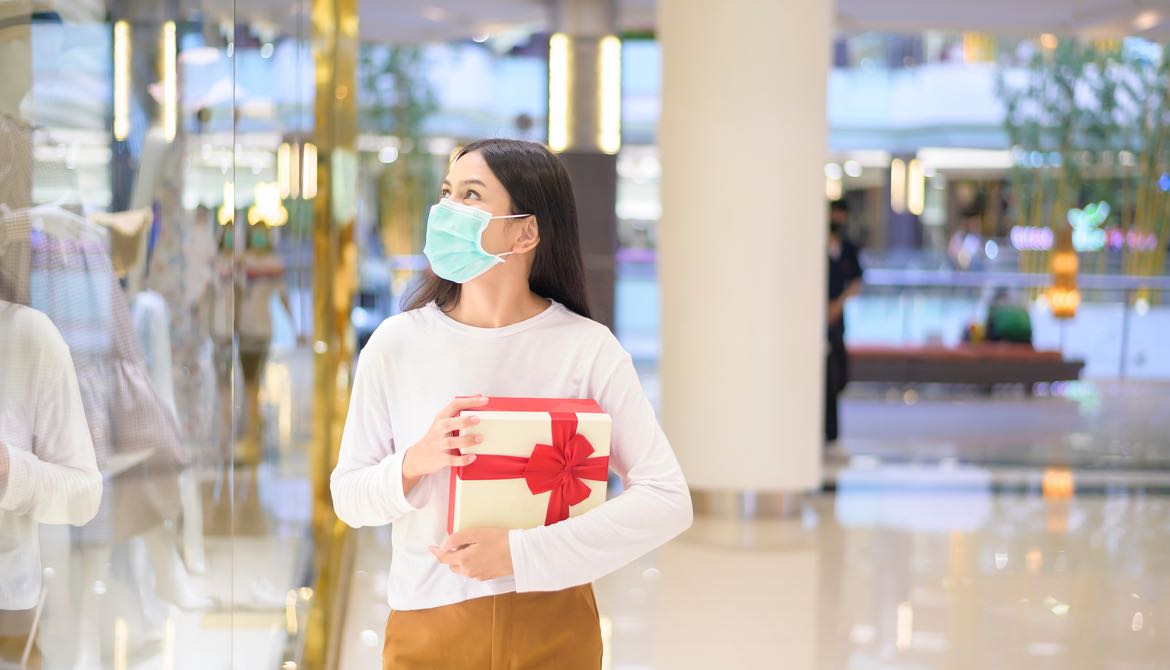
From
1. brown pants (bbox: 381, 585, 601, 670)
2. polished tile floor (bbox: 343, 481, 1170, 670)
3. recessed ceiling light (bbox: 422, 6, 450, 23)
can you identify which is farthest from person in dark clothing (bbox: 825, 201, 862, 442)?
brown pants (bbox: 381, 585, 601, 670)

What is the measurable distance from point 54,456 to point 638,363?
1419cm

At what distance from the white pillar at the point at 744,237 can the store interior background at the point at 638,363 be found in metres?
0.04

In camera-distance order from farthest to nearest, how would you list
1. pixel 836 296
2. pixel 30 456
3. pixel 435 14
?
1. pixel 435 14
2. pixel 836 296
3. pixel 30 456

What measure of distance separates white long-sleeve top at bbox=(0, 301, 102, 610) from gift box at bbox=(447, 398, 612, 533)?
0.48 metres

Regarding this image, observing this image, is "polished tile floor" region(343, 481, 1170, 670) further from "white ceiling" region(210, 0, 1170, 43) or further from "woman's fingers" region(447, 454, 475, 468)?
"white ceiling" region(210, 0, 1170, 43)

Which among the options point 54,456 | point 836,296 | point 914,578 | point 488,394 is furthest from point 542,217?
point 836,296

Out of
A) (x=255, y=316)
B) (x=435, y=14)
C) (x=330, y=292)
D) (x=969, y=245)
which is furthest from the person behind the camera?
(x=969, y=245)

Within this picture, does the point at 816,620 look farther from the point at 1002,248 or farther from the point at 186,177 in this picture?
the point at 1002,248

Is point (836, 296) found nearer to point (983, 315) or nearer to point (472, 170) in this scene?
point (983, 315)

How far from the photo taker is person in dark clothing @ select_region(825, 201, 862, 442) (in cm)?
936

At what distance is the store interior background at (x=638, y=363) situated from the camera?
2.12 m

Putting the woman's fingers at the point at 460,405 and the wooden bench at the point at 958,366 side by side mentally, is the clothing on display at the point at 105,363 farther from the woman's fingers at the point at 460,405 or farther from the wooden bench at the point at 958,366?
the wooden bench at the point at 958,366

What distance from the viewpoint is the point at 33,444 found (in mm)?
1525

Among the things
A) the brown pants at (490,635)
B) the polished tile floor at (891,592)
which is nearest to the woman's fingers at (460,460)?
the brown pants at (490,635)
